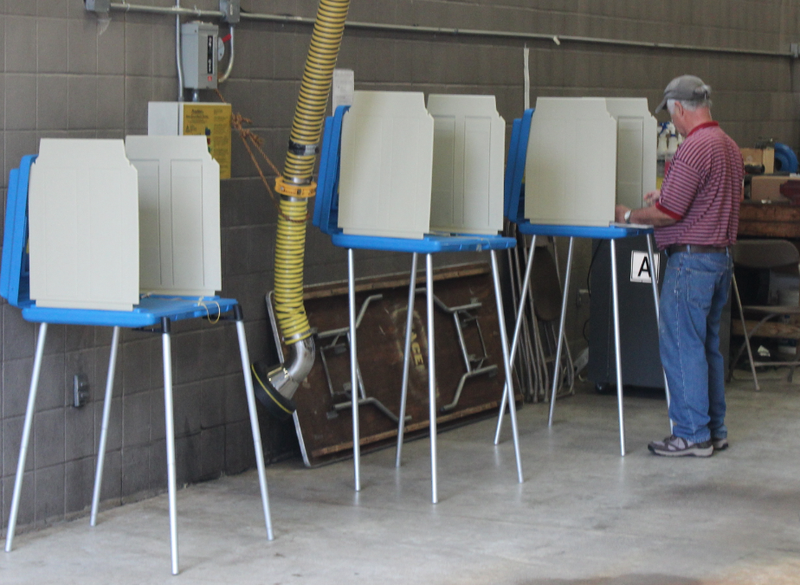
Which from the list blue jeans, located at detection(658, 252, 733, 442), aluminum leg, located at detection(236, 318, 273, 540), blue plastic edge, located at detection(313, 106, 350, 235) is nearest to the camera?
aluminum leg, located at detection(236, 318, 273, 540)

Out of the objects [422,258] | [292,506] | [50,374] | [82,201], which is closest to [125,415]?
[50,374]

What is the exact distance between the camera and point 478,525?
3859 mm

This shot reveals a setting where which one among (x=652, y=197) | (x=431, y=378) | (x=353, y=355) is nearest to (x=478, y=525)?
(x=431, y=378)

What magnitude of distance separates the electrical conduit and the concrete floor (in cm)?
46

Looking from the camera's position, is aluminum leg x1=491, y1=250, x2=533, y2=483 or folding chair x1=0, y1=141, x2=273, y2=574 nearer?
folding chair x1=0, y1=141, x2=273, y2=574

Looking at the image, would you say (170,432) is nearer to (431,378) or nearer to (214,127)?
(431,378)

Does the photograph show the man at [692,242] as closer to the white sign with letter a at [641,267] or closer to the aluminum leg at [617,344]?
the aluminum leg at [617,344]

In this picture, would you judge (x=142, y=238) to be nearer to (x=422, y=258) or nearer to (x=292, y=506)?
(x=292, y=506)

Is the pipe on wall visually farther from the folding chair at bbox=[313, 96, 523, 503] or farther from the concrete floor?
the concrete floor

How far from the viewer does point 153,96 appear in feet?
13.3

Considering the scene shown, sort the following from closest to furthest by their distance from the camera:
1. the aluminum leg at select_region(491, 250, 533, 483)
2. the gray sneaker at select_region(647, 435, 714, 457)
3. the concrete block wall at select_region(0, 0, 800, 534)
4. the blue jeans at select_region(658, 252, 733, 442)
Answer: the concrete block wall at select_region(0, 0, 800, 534) < the aluminum leg at select_region(491, 250, 533, 483) < the blue jeans at select_region(658, 252, 733, 442) < the gray sneaker at select_region(647, 435, 714, 457)

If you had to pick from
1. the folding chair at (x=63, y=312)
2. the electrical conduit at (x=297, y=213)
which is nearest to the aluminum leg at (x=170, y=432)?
the folding chair at (x=63, y=312)

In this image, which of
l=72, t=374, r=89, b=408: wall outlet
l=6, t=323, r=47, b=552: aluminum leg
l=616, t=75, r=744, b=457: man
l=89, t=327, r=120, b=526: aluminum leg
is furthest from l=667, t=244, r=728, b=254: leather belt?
l=6, t=323, r=47, b=552: aluminum leg

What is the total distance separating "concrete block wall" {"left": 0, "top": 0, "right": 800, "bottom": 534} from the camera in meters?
3.71
